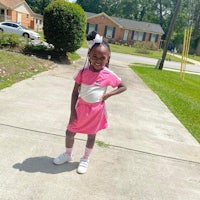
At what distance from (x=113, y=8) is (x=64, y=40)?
54.8 meters

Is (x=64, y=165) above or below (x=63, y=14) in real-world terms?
below

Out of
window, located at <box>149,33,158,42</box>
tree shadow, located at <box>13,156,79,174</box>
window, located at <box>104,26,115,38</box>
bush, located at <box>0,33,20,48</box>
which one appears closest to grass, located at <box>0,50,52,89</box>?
bush, located at <box>0,33,20,48</box>

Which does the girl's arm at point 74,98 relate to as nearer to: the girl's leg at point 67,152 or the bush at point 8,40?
the girl's leg at point 67,152

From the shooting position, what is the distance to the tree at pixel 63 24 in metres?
10.9

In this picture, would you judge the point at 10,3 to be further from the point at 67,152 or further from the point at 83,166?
the point at 83,166

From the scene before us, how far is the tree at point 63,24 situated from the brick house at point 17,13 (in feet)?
98.1

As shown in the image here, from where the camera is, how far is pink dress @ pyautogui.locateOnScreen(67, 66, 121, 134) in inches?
108

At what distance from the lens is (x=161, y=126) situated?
5035 mm

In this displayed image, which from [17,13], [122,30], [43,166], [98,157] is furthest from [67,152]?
[122,30]

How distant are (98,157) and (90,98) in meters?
0.97

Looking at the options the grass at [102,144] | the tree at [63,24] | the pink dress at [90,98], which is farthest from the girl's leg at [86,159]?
the tree at [63,24]

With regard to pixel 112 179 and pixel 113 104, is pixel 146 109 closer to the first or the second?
pixel 113 104

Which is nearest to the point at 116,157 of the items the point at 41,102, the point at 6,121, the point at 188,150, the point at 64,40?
the point at 188,150

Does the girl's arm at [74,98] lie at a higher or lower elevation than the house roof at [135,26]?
higher
